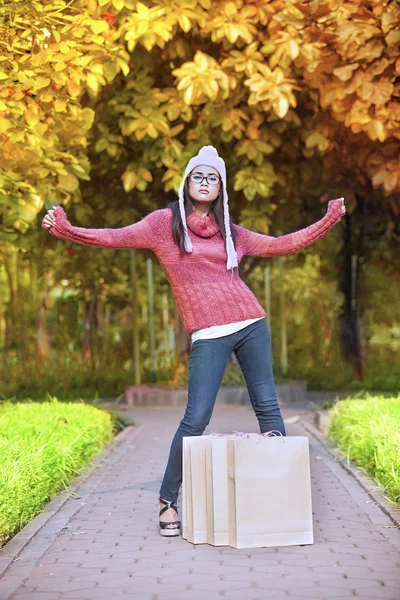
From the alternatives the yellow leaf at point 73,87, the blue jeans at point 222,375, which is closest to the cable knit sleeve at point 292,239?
the blue jeans at point 222,375

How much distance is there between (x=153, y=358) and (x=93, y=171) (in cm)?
380

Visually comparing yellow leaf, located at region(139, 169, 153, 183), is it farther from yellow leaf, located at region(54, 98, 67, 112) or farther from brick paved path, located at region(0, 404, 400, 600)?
brick paved path, located at region(0, 404, 400, 600)

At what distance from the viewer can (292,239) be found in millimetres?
6605

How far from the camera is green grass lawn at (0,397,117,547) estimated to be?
21.5 ft

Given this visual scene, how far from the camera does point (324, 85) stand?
1137 cm

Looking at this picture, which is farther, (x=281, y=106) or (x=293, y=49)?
(x=281, y=106)

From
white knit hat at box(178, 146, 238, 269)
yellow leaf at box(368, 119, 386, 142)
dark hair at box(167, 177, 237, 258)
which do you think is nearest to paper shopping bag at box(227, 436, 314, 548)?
white knit hat at box(178, 146, 238, 269)

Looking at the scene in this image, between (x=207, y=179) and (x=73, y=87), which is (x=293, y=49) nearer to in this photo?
(x=73, y=87)

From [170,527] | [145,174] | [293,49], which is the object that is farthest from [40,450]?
[145,174]

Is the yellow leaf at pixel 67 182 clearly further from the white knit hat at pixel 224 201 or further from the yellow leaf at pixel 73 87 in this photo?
the white knit hat at pixel 224 201

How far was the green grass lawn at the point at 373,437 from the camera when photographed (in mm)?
7466

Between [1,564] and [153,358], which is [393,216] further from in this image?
[1,564]

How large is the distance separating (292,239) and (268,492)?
1464 millimetres

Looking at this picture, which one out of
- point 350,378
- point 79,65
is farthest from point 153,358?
point 79,65
